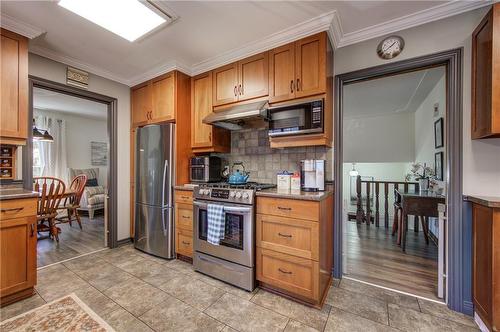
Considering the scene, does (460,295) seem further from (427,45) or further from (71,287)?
(71,287)

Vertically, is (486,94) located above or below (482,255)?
above

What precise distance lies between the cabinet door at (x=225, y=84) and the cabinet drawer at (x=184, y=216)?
1.35m

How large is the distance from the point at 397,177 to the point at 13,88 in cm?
634

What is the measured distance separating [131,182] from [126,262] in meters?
1.22

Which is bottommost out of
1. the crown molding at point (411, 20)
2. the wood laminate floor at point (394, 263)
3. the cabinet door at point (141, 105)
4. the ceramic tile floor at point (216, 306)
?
the wood laminate floor at point (394, 263)

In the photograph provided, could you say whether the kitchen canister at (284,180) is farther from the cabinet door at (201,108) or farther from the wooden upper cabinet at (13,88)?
the wooden upper cabinet at (13,88)

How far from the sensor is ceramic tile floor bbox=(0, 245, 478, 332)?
5.07ft

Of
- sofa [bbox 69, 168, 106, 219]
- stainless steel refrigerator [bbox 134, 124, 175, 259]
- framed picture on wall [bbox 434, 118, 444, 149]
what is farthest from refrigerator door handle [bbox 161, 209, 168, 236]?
framed picture on wall [bbox 434, 118, 444, 149]

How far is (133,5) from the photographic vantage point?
1.75 meters

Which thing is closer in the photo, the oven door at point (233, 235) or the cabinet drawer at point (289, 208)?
the cabinet drawer at point (289, 208)

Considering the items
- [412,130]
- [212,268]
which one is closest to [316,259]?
[212,268]

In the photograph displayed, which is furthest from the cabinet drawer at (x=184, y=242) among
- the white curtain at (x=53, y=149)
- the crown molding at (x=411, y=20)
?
the white curtain at (x=53, y=149)

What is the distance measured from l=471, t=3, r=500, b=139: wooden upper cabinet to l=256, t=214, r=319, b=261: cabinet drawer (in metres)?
1.40

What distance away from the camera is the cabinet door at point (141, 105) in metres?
3.05
